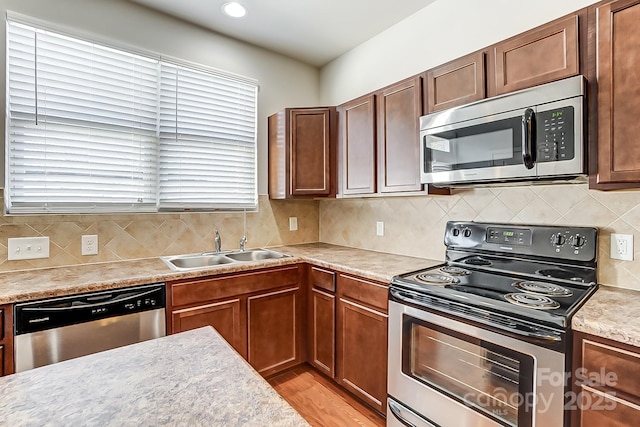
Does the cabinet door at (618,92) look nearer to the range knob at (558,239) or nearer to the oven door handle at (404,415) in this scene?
the range knob at (558,239)

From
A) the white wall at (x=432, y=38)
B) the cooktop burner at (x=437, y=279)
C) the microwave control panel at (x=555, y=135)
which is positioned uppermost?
the white wall at (x=432, y=38)

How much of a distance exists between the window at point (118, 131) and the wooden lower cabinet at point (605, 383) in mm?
2409

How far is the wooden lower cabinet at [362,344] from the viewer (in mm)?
1909

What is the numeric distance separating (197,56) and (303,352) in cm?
247

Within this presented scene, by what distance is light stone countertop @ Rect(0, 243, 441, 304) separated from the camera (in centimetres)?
163

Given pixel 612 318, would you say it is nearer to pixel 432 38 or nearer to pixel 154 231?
pixel 432 38

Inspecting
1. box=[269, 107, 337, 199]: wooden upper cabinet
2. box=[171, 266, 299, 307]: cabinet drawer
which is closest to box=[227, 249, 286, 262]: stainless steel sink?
box=[171, 266, 299, 307]: cabinet drawer

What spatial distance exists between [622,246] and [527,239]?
0.39 metres

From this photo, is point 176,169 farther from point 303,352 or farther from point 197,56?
point 303,352

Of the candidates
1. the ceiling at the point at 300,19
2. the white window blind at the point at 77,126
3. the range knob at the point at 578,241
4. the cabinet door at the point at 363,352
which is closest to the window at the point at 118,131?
the white window blind at the point at 77,126

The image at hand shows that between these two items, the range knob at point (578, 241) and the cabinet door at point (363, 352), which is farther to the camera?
the cabinet door at point (363, 352)

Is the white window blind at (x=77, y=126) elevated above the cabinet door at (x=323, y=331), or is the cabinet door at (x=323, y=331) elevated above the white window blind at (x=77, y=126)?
the white window blind at (x=77, y=126)

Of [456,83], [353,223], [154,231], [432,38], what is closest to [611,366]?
[456,83]

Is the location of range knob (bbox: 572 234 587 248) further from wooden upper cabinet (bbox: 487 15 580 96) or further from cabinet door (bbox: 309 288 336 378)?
cabinet door (bbox: 309 288 336 378)
